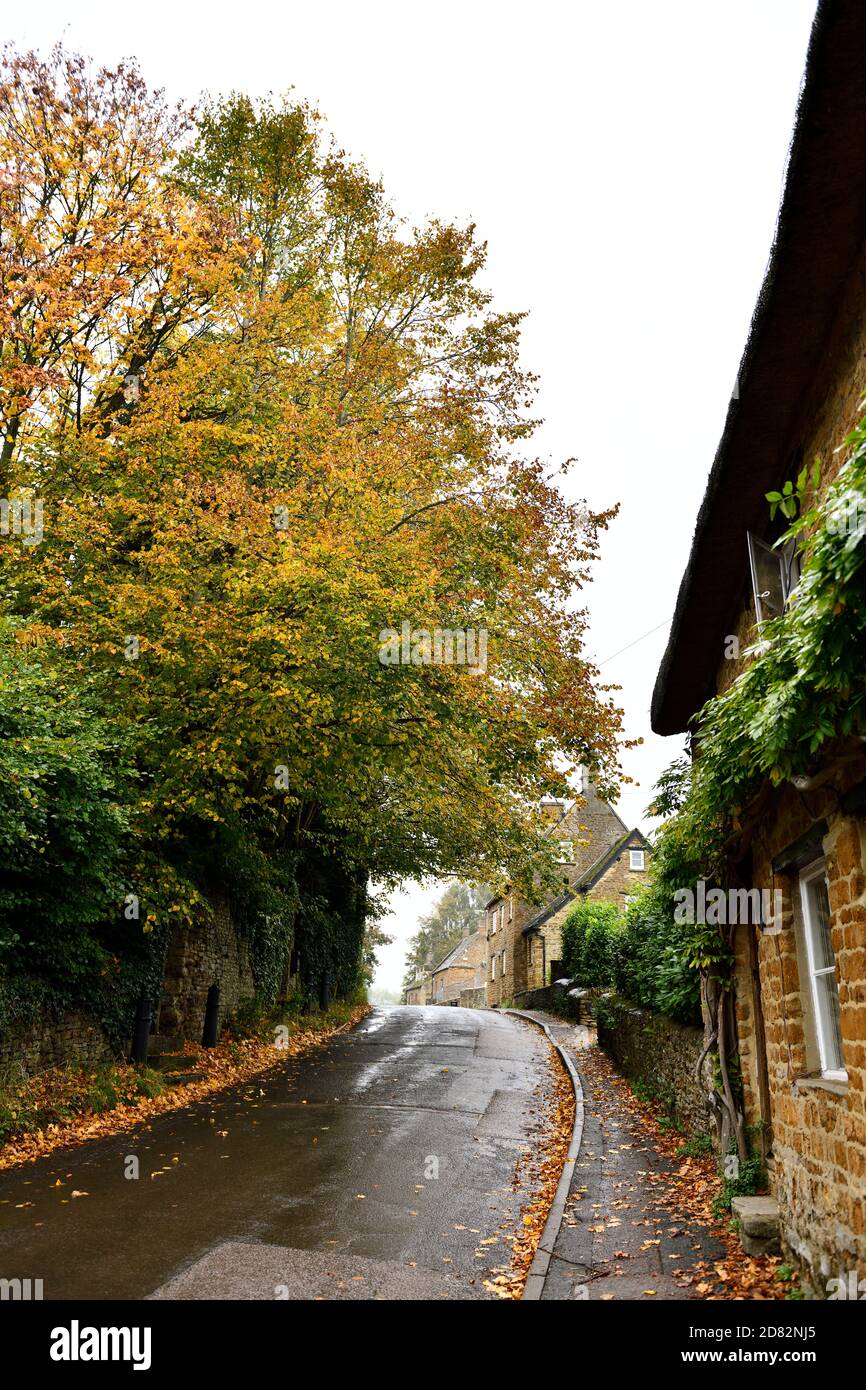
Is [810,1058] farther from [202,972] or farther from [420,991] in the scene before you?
[420,991]

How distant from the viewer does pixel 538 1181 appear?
8.35 metres

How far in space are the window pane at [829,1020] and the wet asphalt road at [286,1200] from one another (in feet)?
8.69

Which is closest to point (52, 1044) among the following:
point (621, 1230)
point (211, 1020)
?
point (211, 1020)

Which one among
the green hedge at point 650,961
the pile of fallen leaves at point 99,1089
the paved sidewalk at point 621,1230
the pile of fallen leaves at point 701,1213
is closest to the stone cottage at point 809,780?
the pile of fallen leaves at point 701,1213

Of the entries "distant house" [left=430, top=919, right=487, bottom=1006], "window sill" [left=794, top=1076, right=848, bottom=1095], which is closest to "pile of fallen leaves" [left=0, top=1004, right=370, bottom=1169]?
"window sill" [left=794, top=1076, right=848, bottom=1095]

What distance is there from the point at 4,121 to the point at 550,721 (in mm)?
11553

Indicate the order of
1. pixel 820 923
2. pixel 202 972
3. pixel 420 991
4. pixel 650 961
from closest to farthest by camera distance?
pixel 820 923 < pixel 650 961 < pixel 202 972 < pixel 420 991

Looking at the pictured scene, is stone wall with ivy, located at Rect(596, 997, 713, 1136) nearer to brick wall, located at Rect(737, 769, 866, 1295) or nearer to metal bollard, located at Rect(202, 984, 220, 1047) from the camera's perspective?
brick wall, located at Rect(737, 769, 866, 1295)

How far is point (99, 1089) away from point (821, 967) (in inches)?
321

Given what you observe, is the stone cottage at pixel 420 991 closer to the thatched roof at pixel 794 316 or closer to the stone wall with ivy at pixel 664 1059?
the stone wall with ivy at pixel 664 1059

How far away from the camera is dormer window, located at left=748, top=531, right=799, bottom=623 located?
693 cm

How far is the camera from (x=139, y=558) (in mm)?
10766

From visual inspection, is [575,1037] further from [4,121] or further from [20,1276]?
[4,121]

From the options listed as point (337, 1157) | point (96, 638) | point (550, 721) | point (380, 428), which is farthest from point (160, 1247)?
point (380, 428)
